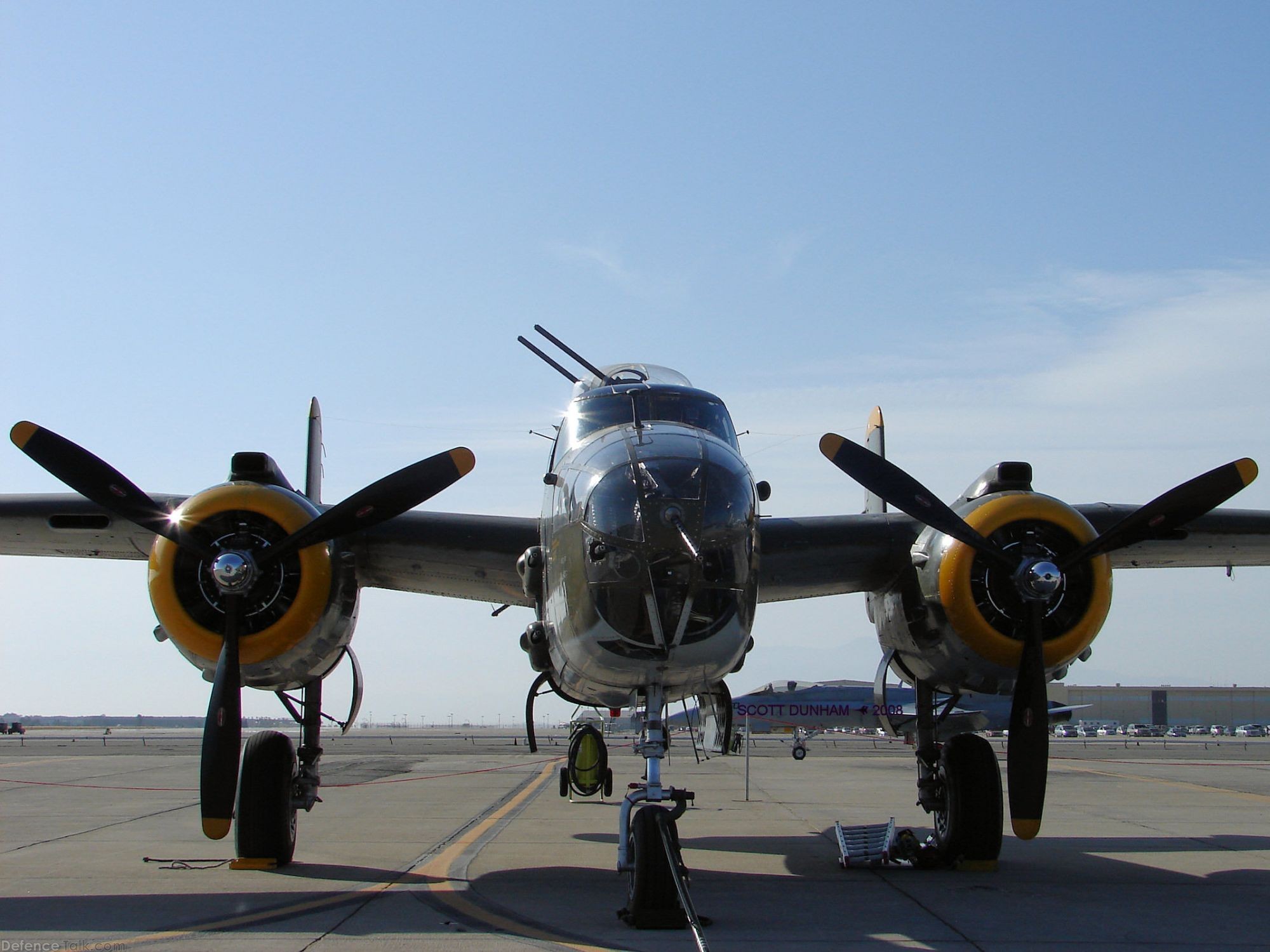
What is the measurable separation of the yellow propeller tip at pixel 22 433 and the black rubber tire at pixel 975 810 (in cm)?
915

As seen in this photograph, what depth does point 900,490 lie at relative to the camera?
9961mm

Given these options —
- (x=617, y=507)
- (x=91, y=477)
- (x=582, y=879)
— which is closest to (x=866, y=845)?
(x=582, y=879)

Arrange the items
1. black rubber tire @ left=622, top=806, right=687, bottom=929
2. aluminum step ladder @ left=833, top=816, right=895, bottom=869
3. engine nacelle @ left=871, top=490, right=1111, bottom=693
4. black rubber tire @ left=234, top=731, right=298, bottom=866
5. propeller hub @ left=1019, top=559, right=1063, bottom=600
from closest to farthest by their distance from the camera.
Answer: black rubber tire @ left=622, top=806, right=687, bottom=929
propeller hub @ left=1019, top=559, right=1063, bottom=600
engine nacelle @ left=871, top=490, right=1111, bottom=693
black rubber tire @ left=234, top=731, right=298, bottom=866
aluminum step ladder @ left=833, top=816, right=895, bottom=869

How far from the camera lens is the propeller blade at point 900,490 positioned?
9.85 meters

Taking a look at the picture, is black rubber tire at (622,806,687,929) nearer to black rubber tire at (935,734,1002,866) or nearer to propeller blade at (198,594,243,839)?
propeller blade at (198,594,243,839)

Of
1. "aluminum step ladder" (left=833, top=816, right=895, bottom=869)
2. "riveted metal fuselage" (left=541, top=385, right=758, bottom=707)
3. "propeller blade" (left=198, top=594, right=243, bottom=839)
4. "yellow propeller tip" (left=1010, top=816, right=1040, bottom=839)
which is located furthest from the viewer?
"aluminum step ladder" (left=833, top=816, right=895, bottom=869)

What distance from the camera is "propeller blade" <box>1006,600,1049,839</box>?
31.4 ft


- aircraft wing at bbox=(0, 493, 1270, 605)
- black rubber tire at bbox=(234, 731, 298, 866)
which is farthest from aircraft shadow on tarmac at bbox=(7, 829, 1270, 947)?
aircraft wing at bbox=(0, 493, 1270, 605)

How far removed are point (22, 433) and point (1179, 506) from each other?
10.1 metres

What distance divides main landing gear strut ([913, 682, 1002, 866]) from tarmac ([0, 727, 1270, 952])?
0.23 metres

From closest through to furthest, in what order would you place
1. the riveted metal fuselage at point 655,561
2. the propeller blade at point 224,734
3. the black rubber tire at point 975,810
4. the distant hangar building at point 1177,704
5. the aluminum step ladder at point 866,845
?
1. the riveted metal fuselage at point 655,561
2. the propeller blade at point 224,734
3. the black rubber tire at point 975,810
4. the aluminum step ladder at point 866,845
5. the distant hangar building at point 1177,704

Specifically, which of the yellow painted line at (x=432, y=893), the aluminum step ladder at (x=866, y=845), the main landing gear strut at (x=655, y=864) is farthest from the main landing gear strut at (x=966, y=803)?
the yellow painted line at (x=432, y=893)

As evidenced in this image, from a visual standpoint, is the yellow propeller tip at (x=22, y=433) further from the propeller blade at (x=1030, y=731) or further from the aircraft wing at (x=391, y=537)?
the propeller blade at (x=1030, y=731)

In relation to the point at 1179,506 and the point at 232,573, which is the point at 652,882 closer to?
the point at 232,573
